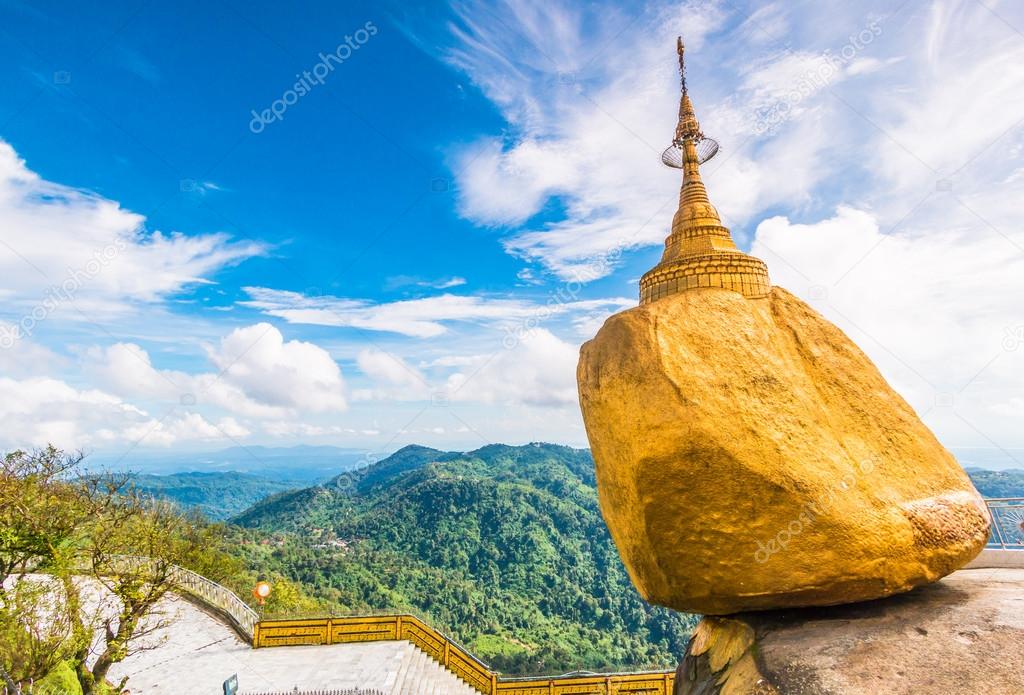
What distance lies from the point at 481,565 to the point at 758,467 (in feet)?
229

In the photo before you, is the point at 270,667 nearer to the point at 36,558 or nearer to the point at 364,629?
the point at 364,629

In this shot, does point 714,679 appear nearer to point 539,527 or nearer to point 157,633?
point 157,633

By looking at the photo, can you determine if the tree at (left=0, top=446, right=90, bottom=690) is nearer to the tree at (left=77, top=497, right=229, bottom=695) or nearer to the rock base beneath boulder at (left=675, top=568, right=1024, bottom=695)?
the tree at (left=77, top=497, right=229, bottom=695)

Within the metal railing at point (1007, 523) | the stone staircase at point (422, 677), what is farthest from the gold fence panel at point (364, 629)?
the metal railing at point (1007, 523)

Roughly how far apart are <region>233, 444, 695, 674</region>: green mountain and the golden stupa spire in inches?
926

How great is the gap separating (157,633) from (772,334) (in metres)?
21.2

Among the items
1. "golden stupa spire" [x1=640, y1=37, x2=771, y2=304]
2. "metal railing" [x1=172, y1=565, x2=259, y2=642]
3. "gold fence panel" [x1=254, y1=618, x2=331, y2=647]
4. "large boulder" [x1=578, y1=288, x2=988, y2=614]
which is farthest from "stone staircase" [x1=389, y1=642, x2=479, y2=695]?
"golden stupa spire" [x1=640, y1=37, x2=771, y2=304]

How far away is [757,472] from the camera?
562 centimetres

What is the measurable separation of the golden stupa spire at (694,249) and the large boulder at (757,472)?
6.26ft

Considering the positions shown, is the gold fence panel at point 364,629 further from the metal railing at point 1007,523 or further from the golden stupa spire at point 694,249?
the metal railing at point 1007,523

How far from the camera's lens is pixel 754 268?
8.95m

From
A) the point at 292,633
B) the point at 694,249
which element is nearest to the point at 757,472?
the point at 694,249

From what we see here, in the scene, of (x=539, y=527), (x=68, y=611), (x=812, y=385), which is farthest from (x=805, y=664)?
(x=539, y=527)

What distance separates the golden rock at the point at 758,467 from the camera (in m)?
5.55
